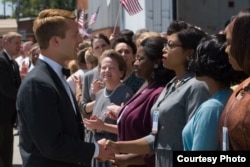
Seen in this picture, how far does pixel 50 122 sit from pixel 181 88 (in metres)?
0.98

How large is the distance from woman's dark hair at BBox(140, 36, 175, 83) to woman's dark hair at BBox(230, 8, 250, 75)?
178 cm

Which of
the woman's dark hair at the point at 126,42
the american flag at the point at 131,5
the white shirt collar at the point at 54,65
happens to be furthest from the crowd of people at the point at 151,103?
the american flag at the point at 131,5

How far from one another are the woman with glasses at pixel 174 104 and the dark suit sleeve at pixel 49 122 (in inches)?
19.3

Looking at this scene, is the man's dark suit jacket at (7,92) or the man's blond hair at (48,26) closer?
the man's blond hair at (48,26)

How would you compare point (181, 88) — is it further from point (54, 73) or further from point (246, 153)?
point (246, 153)

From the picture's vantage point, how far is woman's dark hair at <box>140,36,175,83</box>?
15.5 feet

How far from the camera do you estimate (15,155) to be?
34.9ft

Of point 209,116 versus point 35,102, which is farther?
point 35,102

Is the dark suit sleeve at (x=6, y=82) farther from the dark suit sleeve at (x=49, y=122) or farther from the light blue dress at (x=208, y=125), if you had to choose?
the light blue dress at (x=208, y=125)

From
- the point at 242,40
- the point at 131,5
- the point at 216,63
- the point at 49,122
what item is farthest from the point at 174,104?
the point at 131,5

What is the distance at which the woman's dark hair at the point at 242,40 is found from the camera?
114 inches

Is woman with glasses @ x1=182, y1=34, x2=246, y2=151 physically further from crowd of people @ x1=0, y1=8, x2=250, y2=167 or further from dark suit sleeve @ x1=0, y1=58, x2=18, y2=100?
dark suit sleeve @ x1=0, y1=58, x2=18, y2=100

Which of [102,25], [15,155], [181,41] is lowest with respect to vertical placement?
[15,155]

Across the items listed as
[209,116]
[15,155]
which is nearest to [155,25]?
[15,155]
